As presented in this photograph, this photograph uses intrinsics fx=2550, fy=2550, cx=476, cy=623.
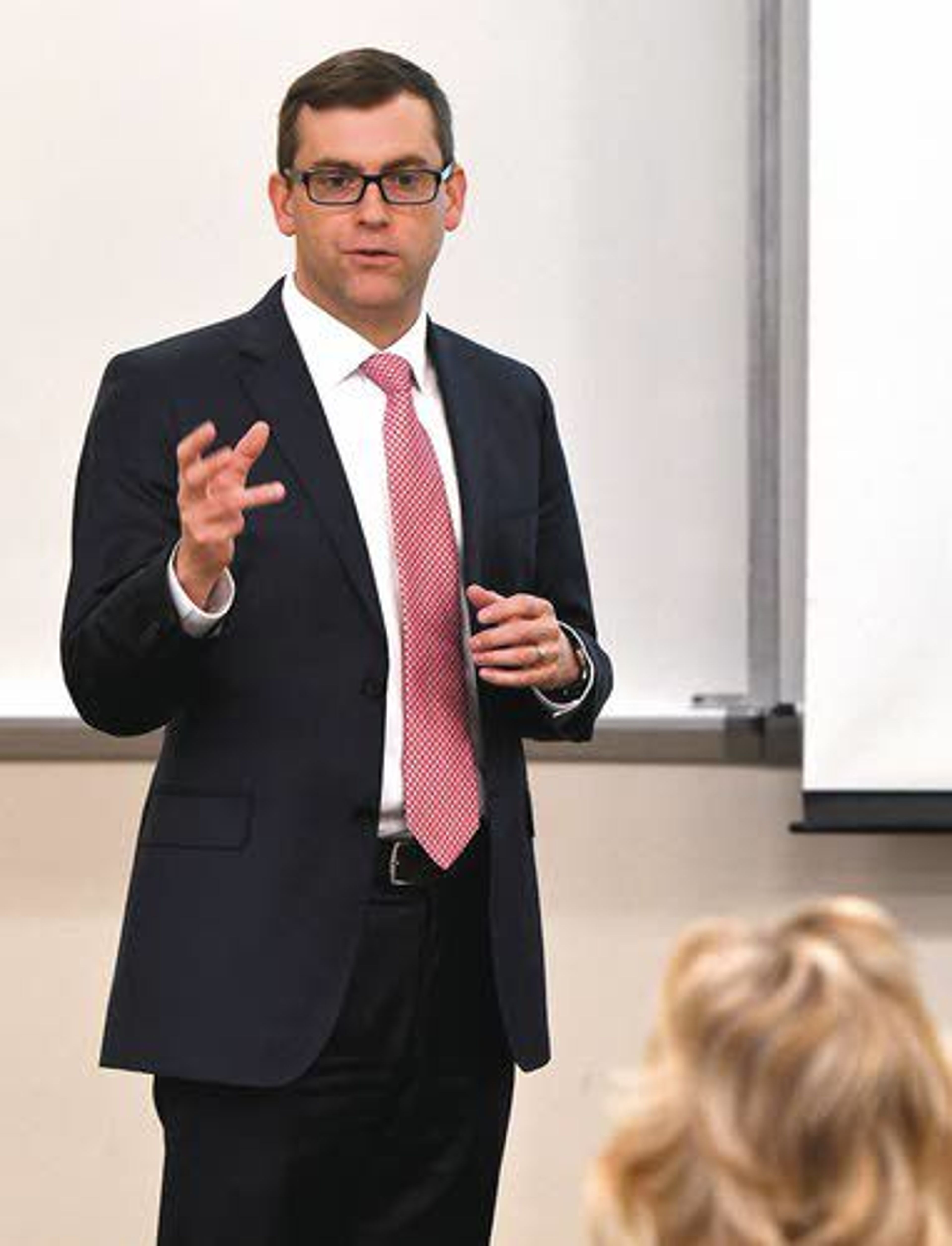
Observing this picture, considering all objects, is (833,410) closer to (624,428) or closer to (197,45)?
(624,428)

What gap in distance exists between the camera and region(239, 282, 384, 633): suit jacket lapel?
7.73 ft

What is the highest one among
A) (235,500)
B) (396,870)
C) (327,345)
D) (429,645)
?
(327,345)

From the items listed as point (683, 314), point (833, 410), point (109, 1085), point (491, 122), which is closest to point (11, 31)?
point (491, 122)

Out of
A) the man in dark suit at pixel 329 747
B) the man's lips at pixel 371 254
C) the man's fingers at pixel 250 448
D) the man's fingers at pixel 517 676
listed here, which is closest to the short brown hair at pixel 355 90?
the man in dark suit at pixel 329 747

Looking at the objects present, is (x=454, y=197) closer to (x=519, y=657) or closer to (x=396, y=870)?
(x=519, y=657)

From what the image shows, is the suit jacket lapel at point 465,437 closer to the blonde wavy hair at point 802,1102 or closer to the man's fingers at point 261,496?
the man's fingers at point 261,496

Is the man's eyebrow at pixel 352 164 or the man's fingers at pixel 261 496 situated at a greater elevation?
the man's eyebrow at pixel 352 164

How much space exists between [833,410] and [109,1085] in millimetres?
1403

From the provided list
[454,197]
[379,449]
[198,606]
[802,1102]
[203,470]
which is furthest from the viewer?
[454,197]

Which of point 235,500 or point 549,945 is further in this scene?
point 549,945

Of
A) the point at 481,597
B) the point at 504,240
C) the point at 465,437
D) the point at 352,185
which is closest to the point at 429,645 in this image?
the point at 481,597

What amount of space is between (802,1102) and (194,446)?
46.5 inches

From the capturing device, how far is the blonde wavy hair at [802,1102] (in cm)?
103

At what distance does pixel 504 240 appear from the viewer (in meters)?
3.56
